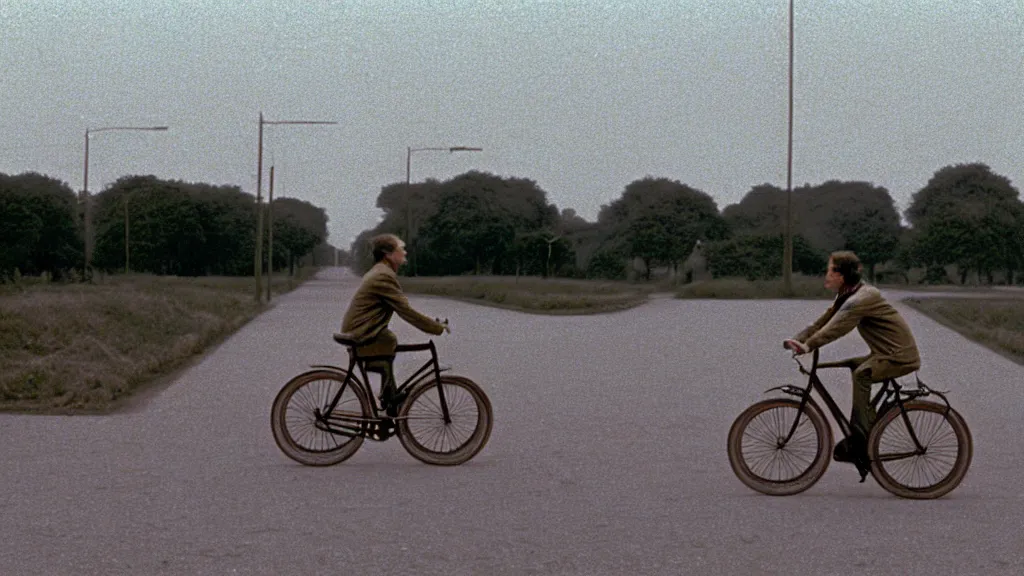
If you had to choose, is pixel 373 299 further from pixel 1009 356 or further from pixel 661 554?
pixel 1009 356

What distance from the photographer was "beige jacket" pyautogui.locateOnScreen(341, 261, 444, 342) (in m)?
7.59

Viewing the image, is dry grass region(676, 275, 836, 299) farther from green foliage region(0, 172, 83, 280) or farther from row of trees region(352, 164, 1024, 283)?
green foliage region(0, 172, 83, 280)

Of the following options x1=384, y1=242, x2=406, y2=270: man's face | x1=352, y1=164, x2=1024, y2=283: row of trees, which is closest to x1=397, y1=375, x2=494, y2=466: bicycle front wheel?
x1=384, y1=242, x2=406, y2=270: man's face

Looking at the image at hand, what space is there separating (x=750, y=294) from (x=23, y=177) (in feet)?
160

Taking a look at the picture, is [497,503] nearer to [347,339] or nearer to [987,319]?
[347,339]

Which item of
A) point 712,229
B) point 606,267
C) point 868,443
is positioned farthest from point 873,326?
point 712,229

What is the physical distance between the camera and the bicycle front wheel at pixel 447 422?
7.80m

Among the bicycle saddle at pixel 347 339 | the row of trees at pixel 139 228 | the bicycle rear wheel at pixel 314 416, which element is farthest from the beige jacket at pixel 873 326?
the row of trees at pixel 139 228

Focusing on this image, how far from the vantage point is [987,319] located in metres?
31.9

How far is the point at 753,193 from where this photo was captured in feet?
314

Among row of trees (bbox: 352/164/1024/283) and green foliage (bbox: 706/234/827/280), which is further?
row of trees (bbox: 352/164/1024/283)

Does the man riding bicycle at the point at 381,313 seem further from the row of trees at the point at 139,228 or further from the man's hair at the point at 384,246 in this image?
the row of trees at the point at 139,228

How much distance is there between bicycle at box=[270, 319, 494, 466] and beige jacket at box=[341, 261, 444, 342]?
10cm

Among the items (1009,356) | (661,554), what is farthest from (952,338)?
(661,554)
